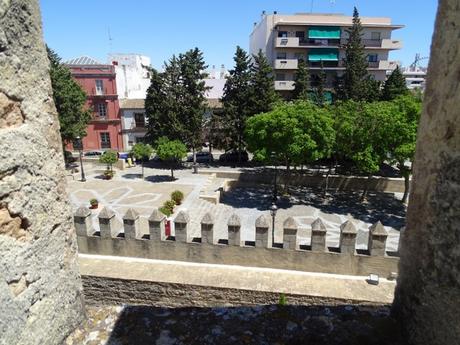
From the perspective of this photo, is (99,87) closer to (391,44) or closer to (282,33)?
(282,33)

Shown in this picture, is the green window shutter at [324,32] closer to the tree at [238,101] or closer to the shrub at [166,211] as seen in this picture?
the tree at [238,101]

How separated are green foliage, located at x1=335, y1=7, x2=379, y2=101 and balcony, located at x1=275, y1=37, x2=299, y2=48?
5.93 m

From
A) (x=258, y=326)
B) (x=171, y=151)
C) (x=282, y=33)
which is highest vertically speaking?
(x=282, y=33)

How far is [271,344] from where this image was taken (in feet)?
11.1

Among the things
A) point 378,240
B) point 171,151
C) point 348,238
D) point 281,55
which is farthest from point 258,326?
point 281,55

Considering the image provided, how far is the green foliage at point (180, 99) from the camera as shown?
26.9 metres

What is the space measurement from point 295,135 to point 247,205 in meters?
4.45

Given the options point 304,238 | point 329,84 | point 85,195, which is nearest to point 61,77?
point 85,195

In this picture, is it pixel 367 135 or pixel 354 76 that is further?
pixel 354 76

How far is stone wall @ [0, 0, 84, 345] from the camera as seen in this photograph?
2254 millimetres

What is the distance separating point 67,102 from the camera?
75.1ft

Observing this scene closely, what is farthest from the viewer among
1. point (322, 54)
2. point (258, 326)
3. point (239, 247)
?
point (322, 54)

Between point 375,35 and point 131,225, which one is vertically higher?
point 375,35

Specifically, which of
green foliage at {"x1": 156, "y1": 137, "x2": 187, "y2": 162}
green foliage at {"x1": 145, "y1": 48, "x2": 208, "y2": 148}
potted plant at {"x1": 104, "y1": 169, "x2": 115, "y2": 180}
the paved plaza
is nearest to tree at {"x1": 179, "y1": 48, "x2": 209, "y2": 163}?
green foliage at {"x1": 145, "y1": 48, "x2": 208, "y2": 148}
